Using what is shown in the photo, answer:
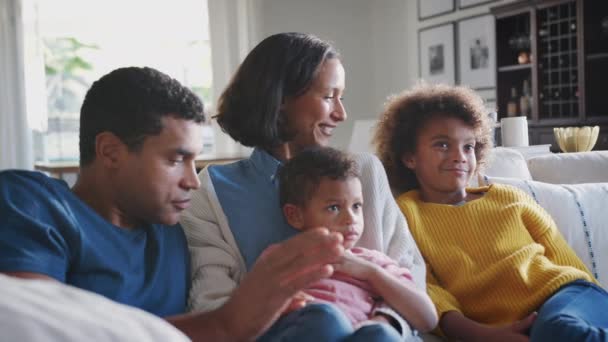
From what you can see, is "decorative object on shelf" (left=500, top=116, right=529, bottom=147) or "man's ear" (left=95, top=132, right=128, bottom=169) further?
"decorative object on shelf" (left=500, top=116, right=529, bottom=147)

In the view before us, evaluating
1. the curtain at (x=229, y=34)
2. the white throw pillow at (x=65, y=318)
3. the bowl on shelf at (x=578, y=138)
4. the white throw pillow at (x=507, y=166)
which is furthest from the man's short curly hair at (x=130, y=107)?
the curtain at (x=229, y=34)

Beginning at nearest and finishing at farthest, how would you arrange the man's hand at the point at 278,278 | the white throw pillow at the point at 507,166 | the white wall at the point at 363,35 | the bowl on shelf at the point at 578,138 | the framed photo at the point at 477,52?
the man's hand at the point at 278,278, the white throw pillow at the point at 507,166, the bowl on shelf at the point at 578,138, the framed photo at the point at 477,52, the white wall at the point at 363,35

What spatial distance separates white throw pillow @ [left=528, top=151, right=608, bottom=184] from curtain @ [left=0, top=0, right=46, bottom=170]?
4633 mm

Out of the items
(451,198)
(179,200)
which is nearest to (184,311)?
(179,200)

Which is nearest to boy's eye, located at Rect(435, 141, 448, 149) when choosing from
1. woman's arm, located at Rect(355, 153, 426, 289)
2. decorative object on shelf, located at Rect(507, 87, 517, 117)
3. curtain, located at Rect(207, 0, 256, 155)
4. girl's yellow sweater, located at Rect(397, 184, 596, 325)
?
girl's yellow sweater, located at Rect(397, 184, 596, 325)

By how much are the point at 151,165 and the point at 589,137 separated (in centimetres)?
251

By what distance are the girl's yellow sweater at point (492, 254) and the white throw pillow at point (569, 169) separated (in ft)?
1.62

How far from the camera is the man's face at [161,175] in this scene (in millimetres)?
1218

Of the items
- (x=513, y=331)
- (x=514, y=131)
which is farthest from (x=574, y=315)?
(x=514, y=131)

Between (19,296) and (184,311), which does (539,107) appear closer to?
(184,311)

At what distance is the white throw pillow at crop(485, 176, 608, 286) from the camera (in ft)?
6.33

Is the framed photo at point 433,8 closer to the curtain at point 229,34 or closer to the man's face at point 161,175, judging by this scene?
the curtain at point 229,34

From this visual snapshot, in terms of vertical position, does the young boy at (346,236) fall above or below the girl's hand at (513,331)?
above

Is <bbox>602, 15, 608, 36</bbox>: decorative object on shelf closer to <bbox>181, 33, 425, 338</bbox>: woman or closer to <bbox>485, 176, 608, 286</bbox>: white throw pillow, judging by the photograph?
<bbox>485, 176, 608, 286</bbox>: white throw pillow
